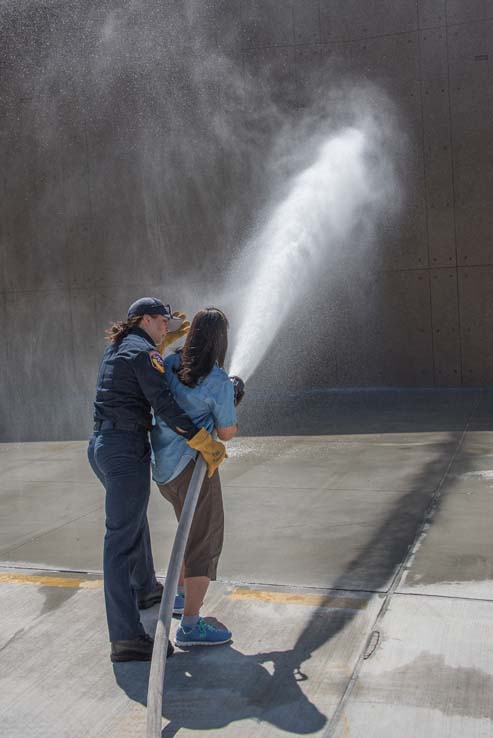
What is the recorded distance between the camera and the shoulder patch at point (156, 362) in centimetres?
341

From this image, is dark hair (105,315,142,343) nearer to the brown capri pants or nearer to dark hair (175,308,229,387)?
dark hair (175,308,229,387)

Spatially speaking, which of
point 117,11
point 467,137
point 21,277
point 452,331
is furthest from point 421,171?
point 21,277

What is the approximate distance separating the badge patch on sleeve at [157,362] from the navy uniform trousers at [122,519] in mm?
301

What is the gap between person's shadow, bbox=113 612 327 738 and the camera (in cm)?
289

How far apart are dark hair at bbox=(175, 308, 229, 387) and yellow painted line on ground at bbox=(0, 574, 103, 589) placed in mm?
1506

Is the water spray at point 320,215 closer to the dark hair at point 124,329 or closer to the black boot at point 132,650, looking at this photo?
the dark hair at point 124,329

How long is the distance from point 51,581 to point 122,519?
49.2 inches

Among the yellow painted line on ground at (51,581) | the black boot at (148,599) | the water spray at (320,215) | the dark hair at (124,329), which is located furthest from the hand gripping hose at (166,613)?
the water spray at (320,215)

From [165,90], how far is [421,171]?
4.09 m

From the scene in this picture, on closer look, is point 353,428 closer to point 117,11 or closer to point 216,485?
point 216,485

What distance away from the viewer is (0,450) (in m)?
8.55

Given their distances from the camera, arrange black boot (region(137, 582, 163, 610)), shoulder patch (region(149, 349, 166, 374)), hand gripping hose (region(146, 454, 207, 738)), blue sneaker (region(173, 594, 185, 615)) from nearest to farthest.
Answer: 1. hand gripping hose (region(146, 454, 207, 738))
2. shoulder patch (region(149, 349, 166, 374))
3. blue sneaker (region(173, 594, 185, 615))
4. black boot (region(137, 582, 163, 610))

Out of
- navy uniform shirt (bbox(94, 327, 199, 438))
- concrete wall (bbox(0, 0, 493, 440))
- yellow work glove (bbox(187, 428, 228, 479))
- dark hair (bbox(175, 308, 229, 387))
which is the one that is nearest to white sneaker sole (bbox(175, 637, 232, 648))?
yellow work glove (bbox(187, 428, 228, 479))

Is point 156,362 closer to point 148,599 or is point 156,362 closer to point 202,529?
point 202,529
